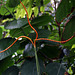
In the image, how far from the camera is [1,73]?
335 mm

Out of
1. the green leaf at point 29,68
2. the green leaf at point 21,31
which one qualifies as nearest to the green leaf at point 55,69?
the green leaf at point 29,68

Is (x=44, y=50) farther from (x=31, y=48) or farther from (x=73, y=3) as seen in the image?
(x=73, y=3)

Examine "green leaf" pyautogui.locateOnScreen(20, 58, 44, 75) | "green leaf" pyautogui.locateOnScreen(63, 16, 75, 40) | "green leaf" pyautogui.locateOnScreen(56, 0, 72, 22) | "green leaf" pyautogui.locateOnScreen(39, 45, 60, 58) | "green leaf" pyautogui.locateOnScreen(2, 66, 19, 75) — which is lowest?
"green leaf" pyautogui.locateOnScreen(2, 66, 19, 75)

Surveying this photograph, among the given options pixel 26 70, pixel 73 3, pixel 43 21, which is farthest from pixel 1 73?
pixel 73 3

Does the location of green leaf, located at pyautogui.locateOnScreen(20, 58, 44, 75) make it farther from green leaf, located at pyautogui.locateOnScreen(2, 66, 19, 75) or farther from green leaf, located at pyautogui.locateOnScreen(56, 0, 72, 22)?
green leaf, located at pyautogui.locateOnScreen(56, 0, 72, 22)

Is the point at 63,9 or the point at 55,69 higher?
the point at 63,9

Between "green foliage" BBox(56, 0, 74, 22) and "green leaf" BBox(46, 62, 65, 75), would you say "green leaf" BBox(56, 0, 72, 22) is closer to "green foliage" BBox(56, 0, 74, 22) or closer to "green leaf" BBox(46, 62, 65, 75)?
"green foliage" BBox(56, 0, 74, 22)

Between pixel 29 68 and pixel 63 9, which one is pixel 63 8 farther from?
pixel 29 68

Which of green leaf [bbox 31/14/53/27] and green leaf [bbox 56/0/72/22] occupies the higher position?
green leaf [bbox 56/0/72/22]

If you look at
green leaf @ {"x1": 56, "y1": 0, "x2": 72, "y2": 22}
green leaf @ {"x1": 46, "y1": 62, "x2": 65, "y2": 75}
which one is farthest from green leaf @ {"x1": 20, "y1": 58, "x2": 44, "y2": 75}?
green leaf @ {"x1": 56, "y1": 0, "x2": 72, "y2": 22}

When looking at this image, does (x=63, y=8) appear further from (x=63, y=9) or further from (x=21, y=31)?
(x=21, y=31)

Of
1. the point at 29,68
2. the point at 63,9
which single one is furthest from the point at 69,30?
the point at 29,68

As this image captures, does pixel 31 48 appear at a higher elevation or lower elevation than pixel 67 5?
lower

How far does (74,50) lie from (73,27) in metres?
0.09
